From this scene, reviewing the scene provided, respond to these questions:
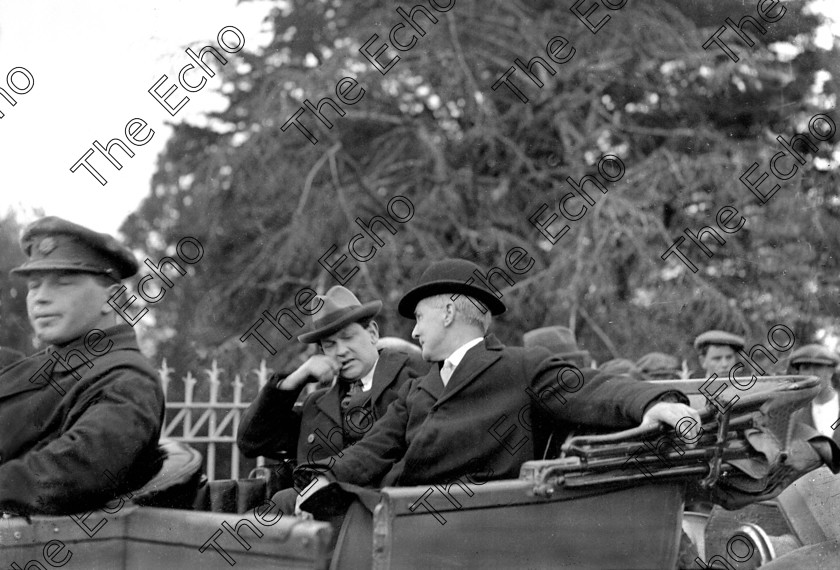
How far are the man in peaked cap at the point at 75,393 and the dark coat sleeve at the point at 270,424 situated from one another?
96 centimetres

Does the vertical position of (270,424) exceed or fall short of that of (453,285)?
it falls short

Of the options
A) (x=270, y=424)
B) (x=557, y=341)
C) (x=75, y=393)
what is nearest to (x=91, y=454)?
(x=75, y=393)

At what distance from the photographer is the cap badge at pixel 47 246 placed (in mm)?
3518

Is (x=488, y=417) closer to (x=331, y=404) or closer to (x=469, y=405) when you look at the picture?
(x=469, y=405)

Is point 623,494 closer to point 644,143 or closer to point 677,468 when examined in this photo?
point 677,468

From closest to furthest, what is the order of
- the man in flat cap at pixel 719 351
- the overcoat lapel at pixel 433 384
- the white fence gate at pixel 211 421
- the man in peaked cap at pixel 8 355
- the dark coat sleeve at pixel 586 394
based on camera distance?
the dark coat sleeve at pixel 586 394
the overcoat lapel at pixel 433 384
the man in flat cap at pixel 719 351
the white fence gate at pixel 211 421
the man in peaked cap at pixel 8 355

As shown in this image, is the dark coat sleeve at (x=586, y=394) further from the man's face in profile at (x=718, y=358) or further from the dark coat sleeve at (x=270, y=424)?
the man's face in profile at (x=718, y=358)

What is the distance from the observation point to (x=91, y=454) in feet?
10.0

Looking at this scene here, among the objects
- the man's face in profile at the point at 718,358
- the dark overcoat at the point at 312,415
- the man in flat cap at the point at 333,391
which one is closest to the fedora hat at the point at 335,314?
the man in flat cap at the point at 333,391

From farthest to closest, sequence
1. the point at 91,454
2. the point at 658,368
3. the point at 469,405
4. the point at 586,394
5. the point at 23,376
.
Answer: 1. the point at 658,368
2. the point at 23,376
3. the point at 469,405
4. the point at 586,394
5. the point at 91,454

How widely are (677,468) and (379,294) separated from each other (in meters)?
6.25

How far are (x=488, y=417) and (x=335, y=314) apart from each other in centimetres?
139

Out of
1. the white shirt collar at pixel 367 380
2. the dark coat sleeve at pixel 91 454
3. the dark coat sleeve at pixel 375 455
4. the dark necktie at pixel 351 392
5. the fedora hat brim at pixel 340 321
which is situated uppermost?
the fedora hat brim at pixel 340 321

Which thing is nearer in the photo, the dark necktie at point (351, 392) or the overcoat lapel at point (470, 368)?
the overcoat lapel at point (470, 368)
